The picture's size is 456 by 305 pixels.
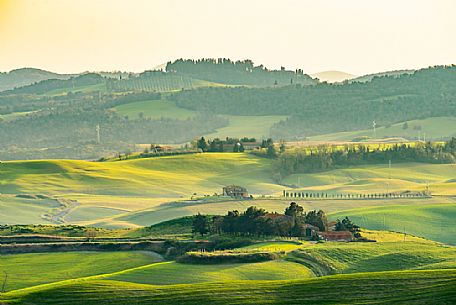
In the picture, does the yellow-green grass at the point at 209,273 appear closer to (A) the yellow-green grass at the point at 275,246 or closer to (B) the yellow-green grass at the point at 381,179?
(A) the yellow-green grass at the point at 275,246

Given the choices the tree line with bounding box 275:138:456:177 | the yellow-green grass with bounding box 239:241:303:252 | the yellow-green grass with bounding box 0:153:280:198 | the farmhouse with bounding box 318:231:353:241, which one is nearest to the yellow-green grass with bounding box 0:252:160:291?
the yellow-green grass with bounding box 239:241:303:252

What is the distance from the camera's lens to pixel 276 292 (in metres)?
73.3

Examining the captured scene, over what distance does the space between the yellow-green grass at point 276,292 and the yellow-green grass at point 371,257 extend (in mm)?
8505

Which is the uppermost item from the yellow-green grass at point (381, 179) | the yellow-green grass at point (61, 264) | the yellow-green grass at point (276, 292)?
the yellow-green grass at point (381, 179)

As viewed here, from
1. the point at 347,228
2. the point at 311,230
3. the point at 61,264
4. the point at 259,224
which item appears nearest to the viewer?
the point at 61,264

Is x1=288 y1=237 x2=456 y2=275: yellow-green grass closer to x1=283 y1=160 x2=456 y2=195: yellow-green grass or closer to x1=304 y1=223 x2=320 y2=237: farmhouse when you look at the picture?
x1=304 y1=223 x2=320 y2=237: farmhouse

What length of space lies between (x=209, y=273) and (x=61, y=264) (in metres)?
14.5

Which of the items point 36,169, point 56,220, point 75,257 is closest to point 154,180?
point 36,169

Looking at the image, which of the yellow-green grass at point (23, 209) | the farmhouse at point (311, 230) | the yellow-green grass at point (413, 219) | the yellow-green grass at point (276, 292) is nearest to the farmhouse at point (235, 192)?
the yellow-green grass at point (23, 209)

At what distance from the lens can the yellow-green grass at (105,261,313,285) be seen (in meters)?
80.8

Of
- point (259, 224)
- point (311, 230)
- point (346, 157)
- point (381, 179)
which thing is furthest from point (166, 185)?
point (259, 224)

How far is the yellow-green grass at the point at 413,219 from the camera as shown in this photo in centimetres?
11844

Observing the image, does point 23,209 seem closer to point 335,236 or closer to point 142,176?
point 142,176

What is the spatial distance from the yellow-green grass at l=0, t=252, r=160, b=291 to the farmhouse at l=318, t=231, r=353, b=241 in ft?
46.3
